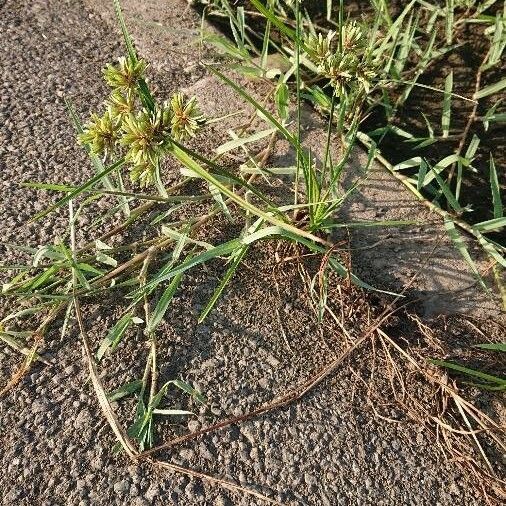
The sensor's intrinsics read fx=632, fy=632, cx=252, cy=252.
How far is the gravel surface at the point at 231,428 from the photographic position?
1067 mm

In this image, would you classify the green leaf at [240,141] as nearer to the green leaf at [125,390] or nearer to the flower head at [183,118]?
the flower head at [183,118]

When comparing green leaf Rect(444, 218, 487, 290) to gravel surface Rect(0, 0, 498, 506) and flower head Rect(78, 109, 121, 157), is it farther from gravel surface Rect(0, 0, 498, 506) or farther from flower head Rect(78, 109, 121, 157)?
flower head Rect(78, 109, 121, 157)

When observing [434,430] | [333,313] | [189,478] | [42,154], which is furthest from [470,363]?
[42,154]

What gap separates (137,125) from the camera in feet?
3.05

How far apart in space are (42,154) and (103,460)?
Result: 29.2 inches

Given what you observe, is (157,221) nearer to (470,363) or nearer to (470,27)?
(470,363)

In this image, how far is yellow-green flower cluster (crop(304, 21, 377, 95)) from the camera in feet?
3.58

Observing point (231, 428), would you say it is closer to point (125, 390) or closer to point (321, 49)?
point (125, 390)

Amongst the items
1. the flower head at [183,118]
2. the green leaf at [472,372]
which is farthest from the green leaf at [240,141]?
the green leaf at [472,372]

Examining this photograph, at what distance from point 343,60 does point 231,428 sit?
678mm

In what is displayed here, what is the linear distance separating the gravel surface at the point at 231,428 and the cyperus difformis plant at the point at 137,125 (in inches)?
14.7

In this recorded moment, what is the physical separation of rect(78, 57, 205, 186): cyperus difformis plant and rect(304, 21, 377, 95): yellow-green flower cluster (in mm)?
246

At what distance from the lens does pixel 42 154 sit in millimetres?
1475

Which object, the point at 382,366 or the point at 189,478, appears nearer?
the point at 189,478
